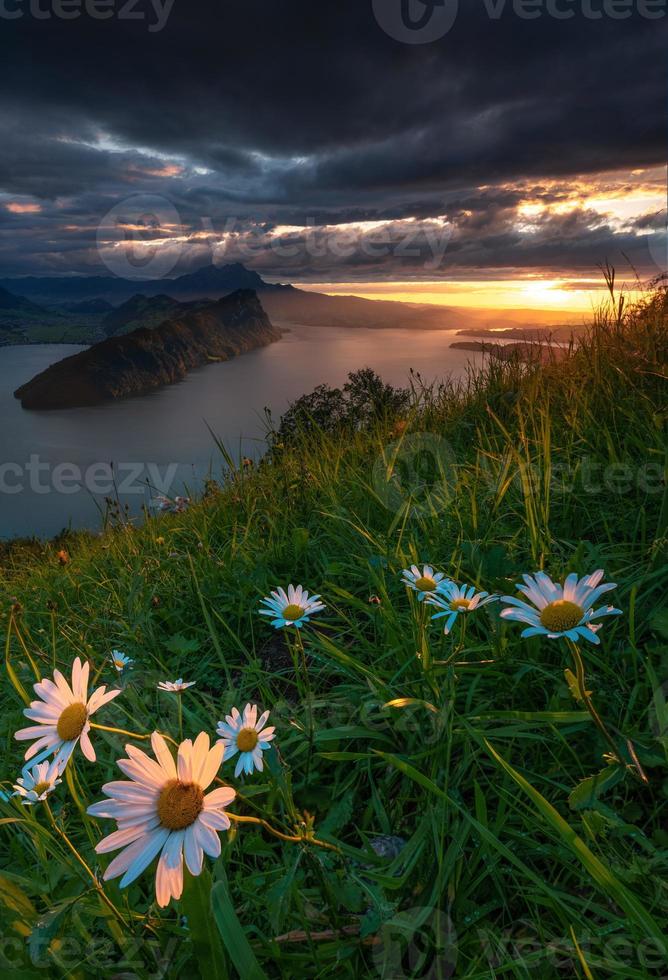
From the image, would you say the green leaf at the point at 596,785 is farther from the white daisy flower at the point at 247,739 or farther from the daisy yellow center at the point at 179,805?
the daisy yellow center at the point at 179,805

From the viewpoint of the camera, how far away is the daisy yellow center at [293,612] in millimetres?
1479

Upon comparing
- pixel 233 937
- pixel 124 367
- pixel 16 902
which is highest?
pixel 233 937

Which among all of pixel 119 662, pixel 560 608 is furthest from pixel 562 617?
pixel 119 662

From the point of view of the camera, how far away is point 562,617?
100cm

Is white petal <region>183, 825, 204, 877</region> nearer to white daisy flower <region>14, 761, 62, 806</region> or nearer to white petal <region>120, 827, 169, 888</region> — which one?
white petal <region>120, 827, 169, 888</region>

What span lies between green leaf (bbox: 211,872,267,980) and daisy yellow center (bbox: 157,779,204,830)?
226 mm

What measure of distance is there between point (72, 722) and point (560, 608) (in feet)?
2.86

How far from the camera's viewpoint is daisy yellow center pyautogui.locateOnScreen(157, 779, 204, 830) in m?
0.71

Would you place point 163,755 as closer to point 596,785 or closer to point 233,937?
point 233,937

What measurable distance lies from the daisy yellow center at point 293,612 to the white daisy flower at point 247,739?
0.29 metres

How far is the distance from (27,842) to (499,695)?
1.37 meters

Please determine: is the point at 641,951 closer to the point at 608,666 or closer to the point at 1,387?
the point at 608,666

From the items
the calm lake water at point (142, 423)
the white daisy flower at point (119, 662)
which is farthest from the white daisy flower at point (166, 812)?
the calm lake water at point (142, 423)

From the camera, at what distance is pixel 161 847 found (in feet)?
2.29
